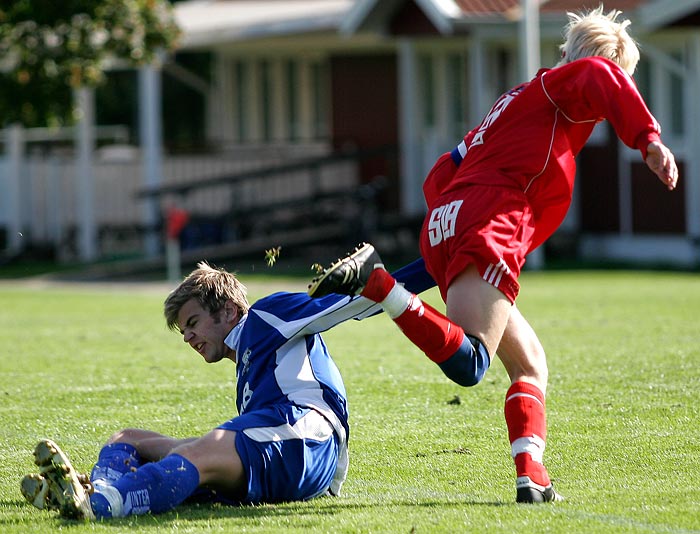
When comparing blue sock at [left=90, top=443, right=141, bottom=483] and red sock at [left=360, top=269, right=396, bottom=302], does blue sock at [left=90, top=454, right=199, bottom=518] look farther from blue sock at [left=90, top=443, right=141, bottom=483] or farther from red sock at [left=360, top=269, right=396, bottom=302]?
red sock at [left=360, top=269, right=396, bottom=302]

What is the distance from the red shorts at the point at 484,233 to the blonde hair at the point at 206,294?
86 centimetres

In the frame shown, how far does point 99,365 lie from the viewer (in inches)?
388

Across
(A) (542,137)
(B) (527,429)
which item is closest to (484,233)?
(A) (542,137)

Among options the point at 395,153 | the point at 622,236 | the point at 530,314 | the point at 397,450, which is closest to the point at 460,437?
the point at 397,450

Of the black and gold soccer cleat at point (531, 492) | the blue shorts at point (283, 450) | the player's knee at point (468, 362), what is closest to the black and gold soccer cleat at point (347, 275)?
the player's knee at point (468, 362)

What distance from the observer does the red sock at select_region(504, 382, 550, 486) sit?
209 inches

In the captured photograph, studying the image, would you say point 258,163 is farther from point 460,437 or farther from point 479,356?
point 479,356

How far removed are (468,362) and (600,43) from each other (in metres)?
1.45

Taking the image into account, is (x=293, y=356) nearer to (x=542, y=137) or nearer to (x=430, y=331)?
(x=430, y=331)

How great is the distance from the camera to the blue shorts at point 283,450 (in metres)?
5.27

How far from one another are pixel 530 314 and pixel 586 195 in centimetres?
877

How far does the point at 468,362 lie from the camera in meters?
5.04

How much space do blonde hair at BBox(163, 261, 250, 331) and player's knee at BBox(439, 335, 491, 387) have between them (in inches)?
41.9

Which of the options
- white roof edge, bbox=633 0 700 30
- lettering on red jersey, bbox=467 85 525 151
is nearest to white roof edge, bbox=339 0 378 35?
white roof edge, bbox=633 0 700 30
